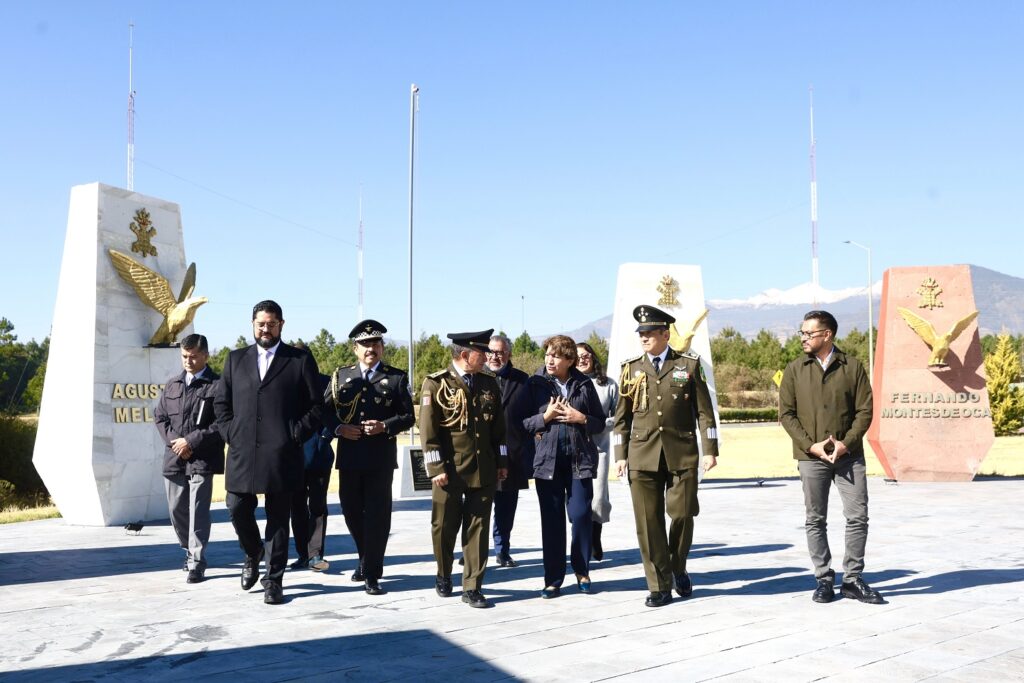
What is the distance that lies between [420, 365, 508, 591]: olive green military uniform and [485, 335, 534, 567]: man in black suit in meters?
1.01

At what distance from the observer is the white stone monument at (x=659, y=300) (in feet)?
53.0

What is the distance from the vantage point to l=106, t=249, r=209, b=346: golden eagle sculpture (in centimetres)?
1096

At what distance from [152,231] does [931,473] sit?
37.3ft

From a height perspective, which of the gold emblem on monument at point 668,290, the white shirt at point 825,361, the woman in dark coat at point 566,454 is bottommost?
the woman in dark coat at point 566,454

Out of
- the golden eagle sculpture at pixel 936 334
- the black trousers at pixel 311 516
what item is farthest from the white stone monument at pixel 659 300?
the black trousers at pixel 311 516

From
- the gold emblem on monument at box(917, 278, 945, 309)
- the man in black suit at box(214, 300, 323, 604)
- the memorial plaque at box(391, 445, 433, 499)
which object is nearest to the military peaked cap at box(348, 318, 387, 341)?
the man in black suit at box(214, 300, 323, 604)

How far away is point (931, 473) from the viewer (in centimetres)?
1451

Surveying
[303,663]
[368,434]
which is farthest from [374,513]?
[303,663]

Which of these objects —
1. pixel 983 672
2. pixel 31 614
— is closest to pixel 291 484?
pixel 31 614

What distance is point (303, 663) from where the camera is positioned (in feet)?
15.7

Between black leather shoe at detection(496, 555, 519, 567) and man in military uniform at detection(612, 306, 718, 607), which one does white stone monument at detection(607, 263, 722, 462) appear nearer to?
black leather shoe at detection(496, 555, 519, 567)

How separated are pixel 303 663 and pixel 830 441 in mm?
3444

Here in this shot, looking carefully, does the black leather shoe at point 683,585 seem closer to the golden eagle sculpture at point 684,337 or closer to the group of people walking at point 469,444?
the group of people walking at point 469,444

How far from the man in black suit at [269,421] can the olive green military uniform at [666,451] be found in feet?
6.89
